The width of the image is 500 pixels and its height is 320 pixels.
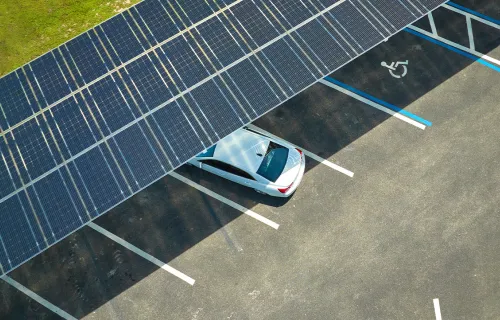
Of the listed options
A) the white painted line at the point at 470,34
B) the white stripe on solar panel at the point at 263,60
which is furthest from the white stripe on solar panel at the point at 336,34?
the white painted line at the point at 470,34

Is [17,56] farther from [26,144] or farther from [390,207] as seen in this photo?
[390,207]

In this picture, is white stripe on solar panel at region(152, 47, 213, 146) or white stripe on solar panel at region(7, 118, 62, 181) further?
white stripe on solar panel at region(152, 47, 213, 146)

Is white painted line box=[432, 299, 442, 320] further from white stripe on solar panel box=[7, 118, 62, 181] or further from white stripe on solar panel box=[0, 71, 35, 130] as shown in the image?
white stripe on solar panel box=[0, 71, 35, 130]

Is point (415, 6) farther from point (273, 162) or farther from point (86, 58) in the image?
point (86, 58)

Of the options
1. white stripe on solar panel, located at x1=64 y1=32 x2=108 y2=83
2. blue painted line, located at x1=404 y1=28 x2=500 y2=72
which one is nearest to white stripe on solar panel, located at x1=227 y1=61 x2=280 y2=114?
white stripe on solar panel, located at x1=64 y1=32 x2=108 y2=83

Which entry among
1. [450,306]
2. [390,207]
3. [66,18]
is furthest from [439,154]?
[66,18]

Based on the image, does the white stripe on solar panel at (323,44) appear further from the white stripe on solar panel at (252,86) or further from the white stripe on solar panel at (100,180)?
the white stripe on solar panel at (100,180)
